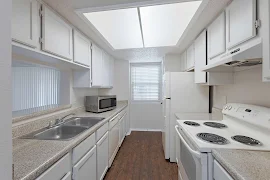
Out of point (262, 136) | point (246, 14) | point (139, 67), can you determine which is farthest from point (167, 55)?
point (262, 136)

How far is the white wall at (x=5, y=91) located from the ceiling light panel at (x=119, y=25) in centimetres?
133

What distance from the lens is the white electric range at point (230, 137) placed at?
987mm

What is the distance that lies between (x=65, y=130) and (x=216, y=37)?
2131 millimetres

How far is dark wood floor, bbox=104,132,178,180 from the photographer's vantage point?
2.12 metres

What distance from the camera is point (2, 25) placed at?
0.40m

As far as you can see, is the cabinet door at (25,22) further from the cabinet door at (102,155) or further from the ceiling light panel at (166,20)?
the cabinet door at (102,155)

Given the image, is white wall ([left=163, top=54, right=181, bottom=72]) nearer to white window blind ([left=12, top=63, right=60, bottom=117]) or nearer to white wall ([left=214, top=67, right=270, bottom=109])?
white wall ([left=214, top=67, right=270, bottom=109])

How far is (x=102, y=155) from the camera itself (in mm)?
1913

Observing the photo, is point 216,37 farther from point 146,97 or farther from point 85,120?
point 146,97

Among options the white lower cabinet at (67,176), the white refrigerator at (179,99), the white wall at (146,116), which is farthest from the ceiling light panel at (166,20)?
the white wall at (146,116)

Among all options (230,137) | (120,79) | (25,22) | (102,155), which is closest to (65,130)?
(102,155)

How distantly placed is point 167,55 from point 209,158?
9.47 ft

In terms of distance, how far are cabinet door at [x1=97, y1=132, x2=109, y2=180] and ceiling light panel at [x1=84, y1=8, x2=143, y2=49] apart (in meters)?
1.54

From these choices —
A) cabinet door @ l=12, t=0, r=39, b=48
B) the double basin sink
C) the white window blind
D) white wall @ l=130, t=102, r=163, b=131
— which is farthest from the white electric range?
white wall @ l=130, t=102, r=163, b=131
